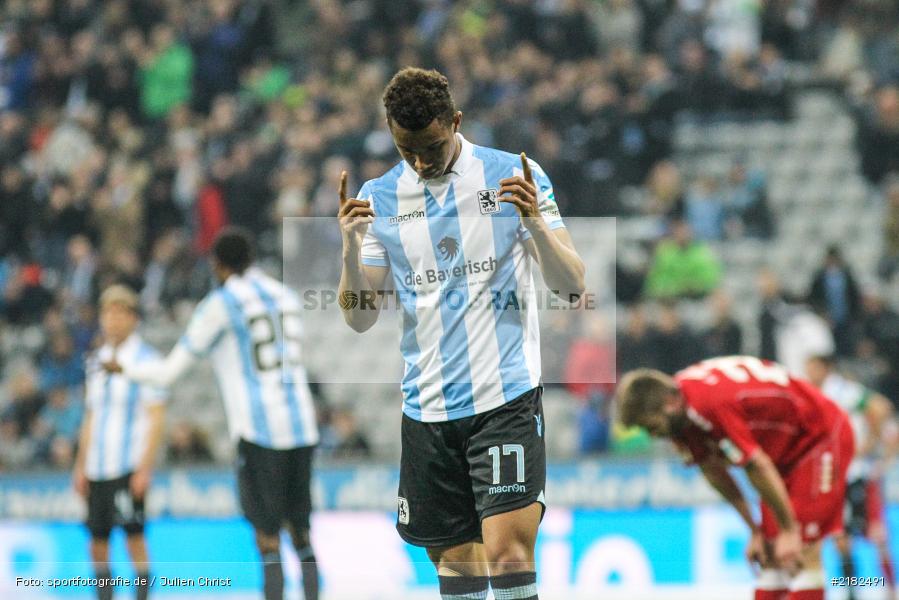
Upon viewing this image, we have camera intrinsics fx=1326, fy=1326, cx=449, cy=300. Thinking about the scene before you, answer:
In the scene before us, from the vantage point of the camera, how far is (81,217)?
15.2 metres

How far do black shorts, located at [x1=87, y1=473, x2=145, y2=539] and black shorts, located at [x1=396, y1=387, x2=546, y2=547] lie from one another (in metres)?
4.17

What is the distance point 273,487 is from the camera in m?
7.50

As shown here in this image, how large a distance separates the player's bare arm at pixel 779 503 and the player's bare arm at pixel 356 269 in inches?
87.5

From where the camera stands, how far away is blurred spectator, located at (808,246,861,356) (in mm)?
12727

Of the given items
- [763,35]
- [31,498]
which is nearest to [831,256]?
[763,35]

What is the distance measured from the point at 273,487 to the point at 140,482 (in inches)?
60.8

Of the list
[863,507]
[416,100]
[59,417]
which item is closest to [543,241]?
[416,100]

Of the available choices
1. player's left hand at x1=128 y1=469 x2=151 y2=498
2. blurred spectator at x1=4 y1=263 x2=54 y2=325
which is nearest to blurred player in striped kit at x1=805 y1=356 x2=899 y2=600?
player's left hand at x1=128 y1=469 x2=151 y2=498

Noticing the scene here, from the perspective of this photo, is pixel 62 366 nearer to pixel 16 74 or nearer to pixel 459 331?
pixel 16 74

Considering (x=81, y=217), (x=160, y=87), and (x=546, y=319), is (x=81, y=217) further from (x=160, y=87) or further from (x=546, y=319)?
(x=546, y=319)

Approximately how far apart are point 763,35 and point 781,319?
190 inches

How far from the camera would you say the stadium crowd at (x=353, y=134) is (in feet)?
43.2

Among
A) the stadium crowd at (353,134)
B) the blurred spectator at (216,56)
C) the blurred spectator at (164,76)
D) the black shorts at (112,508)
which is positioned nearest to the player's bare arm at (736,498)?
the black shorts at (112,508)

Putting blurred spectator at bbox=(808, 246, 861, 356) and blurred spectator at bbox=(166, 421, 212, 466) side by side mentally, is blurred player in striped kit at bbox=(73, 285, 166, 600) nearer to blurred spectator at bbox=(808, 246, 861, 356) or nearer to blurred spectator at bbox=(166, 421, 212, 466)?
blurred spectator at bbox=(166, 421, 212, 466)
